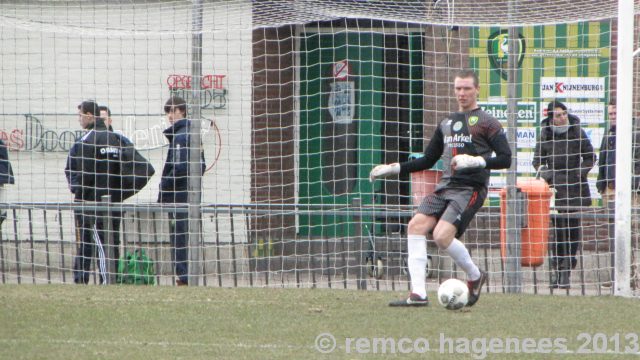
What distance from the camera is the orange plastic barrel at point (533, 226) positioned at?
11875 mm

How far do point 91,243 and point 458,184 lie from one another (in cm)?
481

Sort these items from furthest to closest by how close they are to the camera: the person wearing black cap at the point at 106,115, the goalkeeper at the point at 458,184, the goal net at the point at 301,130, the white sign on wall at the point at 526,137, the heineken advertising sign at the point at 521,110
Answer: the heineken advertising sign at the point at 521,110, the white sign on wall at the point at 526,137, the person wearing black cap at the point at 106,115, the goal net at the point at 301,130, the goalkeeper at the point at 458,184

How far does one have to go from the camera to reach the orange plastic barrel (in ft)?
39.0

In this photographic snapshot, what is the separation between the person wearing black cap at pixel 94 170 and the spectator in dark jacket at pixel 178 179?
0.43m

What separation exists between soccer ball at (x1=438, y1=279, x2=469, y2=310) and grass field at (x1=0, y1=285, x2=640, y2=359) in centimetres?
14

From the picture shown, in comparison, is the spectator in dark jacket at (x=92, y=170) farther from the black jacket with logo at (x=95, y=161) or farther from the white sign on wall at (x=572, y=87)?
the white sign on wall at (x=572, y=87)

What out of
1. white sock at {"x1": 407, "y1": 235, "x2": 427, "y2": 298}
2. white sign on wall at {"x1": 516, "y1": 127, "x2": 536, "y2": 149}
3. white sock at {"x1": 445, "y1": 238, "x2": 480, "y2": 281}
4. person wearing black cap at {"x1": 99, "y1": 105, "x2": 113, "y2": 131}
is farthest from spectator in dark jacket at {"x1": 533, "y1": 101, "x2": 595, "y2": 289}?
person wearing black cap at {"x1": 99, "y1": 105, "x2": 113, "y2": 131}

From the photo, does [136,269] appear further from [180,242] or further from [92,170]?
[92,170]

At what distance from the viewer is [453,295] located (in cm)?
927

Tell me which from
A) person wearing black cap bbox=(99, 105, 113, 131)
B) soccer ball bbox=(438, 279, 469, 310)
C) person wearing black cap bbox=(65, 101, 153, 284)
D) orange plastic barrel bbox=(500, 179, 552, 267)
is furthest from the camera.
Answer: person wearing black cap bbox=(99, 105, 113, 131)

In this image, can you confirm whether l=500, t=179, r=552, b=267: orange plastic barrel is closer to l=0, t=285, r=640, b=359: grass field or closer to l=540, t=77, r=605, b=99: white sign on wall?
l=0, t=285, r=640, b=359: grass field

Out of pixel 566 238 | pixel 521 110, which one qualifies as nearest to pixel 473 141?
pixel 566 238

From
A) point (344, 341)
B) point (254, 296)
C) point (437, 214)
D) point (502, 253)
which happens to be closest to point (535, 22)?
point (502, 253)

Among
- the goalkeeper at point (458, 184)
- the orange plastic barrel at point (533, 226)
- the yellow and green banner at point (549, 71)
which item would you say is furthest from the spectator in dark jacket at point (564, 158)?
the goalkeeper at point (458, 184)
